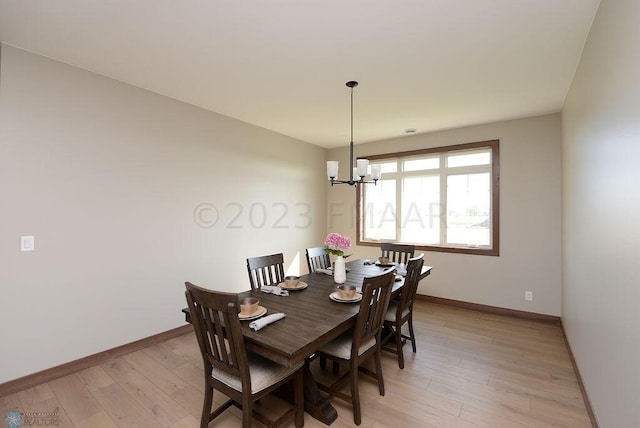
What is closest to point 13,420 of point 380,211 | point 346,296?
point 346,296

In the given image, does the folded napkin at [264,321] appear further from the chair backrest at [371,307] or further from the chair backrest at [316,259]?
the chair backrest at [316,259]

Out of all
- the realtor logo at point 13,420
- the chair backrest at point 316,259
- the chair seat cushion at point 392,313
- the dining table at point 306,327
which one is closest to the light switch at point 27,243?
the realtor logo at point 13,420

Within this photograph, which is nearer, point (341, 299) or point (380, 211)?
point (341, 299)

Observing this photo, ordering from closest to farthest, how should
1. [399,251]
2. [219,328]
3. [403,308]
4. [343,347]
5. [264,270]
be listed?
[219,328]
[343,347]
[403,308]
[264,270]
[399,251]

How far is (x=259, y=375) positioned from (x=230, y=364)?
0.18 m

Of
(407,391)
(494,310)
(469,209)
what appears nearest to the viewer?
(407,391)

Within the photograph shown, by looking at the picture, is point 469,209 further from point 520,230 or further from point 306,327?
point 306,327

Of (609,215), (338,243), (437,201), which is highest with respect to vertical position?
(437,201)

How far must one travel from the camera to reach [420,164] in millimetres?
4688

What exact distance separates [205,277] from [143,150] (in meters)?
1.63

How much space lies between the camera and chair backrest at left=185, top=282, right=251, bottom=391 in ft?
4.76

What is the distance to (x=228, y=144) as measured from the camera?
3857 millimetres

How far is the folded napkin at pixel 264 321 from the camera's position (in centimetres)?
166

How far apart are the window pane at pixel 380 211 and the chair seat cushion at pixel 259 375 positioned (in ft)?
11.8
